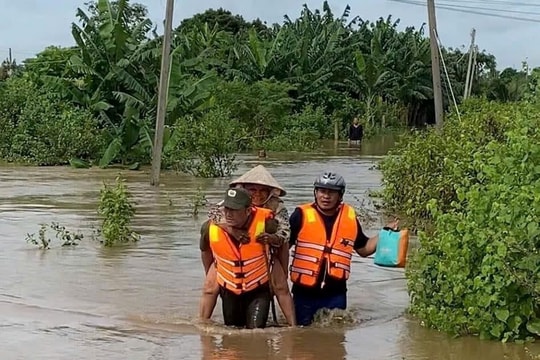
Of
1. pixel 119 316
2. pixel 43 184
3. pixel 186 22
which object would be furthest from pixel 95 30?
pixel 186 22

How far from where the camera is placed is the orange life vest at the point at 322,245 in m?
7.67

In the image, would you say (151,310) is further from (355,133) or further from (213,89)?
(355,133)

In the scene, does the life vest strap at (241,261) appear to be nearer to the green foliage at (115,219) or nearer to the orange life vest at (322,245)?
the orange life vest at (322,245)

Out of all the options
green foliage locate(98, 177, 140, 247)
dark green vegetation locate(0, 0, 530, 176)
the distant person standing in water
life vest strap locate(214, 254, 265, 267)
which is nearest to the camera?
life vest strap locate(214, 254, 265, 267)

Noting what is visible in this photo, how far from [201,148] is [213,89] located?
13.3m

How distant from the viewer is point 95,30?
1057 inches

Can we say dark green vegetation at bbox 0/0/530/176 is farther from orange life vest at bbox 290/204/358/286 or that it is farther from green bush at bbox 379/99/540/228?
orange life vest at bbox 290/204/358/286

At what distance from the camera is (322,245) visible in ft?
25.2

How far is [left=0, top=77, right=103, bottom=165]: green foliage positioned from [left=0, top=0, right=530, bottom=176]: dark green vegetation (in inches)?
1.5

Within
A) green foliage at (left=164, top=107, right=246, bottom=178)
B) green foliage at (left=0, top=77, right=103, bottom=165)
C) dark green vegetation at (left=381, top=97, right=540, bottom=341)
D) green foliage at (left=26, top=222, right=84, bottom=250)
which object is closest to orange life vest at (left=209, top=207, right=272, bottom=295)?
dark green vegetation at (left=381, top=97, right=540, bottom=341)

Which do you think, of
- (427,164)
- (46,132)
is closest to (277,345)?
(427,164)

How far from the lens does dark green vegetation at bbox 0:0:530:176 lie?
26.4 metres

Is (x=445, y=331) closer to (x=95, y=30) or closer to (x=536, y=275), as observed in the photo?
(x=536, y=275)

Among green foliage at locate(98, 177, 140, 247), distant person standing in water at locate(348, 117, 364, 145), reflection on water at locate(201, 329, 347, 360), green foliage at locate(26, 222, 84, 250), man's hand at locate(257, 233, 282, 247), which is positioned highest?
distant person standing in water at locate(348, 117, 364, 145)
